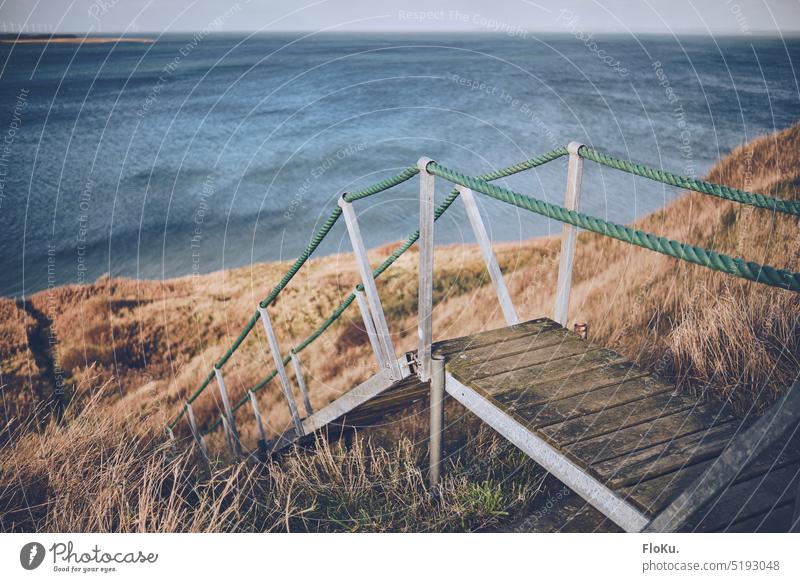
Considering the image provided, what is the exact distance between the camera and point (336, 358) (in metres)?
8.80

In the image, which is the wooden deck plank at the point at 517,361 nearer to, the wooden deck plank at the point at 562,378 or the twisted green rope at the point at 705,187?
the wooden deck plank at the point at 562,378

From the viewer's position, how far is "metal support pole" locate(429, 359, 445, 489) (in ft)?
9.34

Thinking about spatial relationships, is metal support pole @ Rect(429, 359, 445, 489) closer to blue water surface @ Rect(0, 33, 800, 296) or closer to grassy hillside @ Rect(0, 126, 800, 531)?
grassy hillside @ Rect(0, 126, 800, 531)

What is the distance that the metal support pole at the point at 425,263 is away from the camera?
259cm

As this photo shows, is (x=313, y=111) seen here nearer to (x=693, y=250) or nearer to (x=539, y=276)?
(x=539, y=276)

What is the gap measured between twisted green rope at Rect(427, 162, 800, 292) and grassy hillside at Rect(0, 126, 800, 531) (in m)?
1.56

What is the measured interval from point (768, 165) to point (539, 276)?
3.05 metres

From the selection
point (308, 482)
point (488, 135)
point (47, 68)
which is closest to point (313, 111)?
point (488, 135)

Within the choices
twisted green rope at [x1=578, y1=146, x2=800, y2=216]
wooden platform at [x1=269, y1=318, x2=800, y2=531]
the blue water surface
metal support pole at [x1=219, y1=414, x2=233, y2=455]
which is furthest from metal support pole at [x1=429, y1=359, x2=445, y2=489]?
the blue water surface

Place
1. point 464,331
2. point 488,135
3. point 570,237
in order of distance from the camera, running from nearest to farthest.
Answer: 1. point 570,237
2. point 464,331
3. point 488,135

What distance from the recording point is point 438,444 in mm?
3129

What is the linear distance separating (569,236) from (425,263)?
780 mm

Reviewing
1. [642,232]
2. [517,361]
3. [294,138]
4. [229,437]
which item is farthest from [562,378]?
[294,138]

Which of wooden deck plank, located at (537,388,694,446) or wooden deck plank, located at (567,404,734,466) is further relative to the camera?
wooden deck plank, located at (537,388,694,446)
